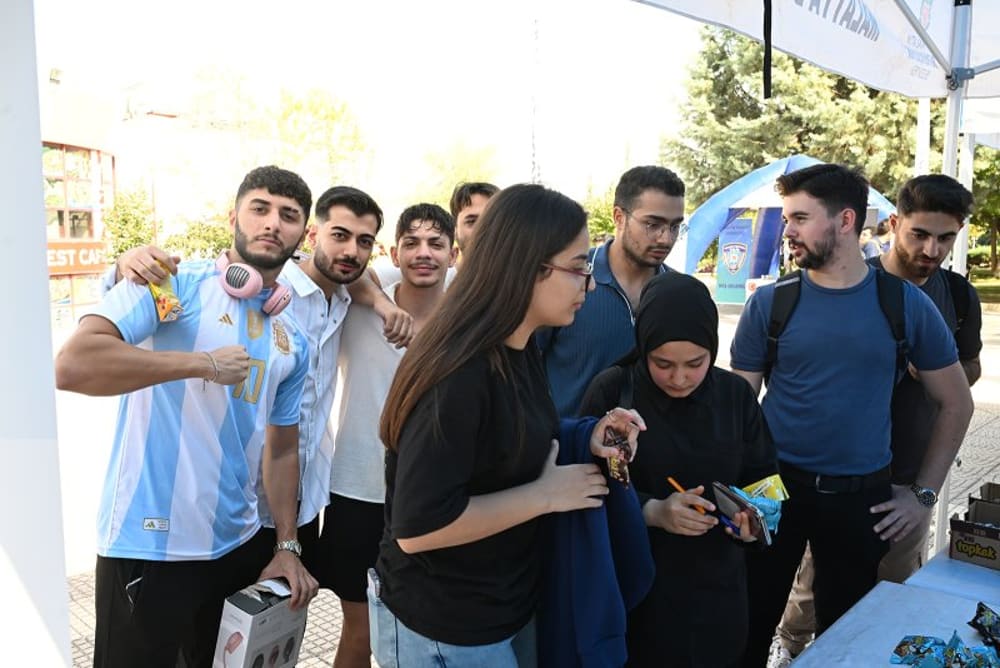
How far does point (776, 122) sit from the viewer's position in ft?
78.8

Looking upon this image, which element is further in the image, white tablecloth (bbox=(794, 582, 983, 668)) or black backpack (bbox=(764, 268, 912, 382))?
black backpack (bbox=(764, 268, 912, 382))

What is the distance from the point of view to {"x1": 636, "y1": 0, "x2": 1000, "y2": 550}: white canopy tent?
112 inches

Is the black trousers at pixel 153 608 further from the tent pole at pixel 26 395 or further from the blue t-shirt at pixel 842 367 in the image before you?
the blue t-shirt at pixel 842 367

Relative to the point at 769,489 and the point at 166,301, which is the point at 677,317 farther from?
the point at 166,301

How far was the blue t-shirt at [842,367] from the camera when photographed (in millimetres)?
2842

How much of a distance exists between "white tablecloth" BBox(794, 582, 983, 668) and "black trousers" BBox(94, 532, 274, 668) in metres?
1.67

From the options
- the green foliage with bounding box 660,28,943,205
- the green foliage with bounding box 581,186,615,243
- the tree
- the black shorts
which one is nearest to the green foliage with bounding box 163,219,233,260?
the green foliage with bounding box 581,186,615,243

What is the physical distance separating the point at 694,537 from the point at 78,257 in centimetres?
2882

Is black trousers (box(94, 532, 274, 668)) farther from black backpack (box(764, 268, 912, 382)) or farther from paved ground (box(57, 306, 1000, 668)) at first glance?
black backpack (box(764, 268, 912, 382))

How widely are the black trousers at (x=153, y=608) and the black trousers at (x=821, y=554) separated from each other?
1979 mm

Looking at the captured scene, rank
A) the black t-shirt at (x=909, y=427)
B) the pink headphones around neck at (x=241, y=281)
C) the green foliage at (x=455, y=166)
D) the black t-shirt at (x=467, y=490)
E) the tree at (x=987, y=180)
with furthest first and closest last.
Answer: the green foliage at (x=455, y=166) < the tree at (x=987, y=180) < the black t-shirt at (x=909, y=427) < the pink headphones around neck at (x=241, y=281) < the black t-shirt at (x=467, y=490)

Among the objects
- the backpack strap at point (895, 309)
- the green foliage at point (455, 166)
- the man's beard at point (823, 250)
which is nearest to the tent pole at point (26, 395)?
the man's beard at point (823, 250)

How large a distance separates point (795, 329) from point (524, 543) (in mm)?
1578

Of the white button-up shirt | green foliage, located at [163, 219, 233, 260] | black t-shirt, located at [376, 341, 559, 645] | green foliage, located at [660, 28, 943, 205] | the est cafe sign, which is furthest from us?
green foliage, located at [163, 219, 233, 260]
